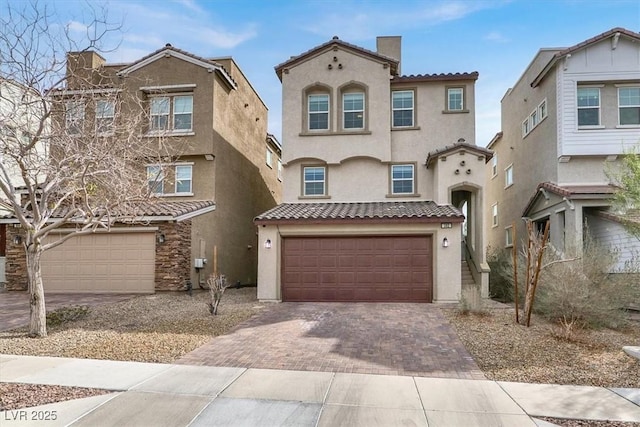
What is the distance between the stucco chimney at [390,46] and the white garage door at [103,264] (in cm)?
1263

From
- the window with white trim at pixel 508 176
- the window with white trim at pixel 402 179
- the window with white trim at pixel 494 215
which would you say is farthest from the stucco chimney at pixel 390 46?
the window with white trim at pixel 494 215

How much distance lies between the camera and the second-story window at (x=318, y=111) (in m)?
17.9

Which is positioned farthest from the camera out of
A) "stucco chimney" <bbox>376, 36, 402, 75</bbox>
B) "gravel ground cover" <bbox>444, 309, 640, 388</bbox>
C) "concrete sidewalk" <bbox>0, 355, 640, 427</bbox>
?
"stucco chimney" <bbox>376, 36, 402, 75</bbox>

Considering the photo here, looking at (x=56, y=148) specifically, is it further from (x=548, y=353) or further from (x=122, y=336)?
(x=548, y=353)

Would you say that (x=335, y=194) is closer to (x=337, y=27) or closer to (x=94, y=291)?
(x=337, y=27)

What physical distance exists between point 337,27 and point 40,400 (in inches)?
637

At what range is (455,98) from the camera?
1767 cm

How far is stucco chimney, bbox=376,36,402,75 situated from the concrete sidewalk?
1611 centimetres

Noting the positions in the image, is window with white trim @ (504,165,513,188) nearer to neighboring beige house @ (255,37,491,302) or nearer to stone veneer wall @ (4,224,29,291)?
neighboring beige house @ (255,37,491,302)

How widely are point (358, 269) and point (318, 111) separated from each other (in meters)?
6.87

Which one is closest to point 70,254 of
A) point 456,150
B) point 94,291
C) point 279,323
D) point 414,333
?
point 94,291

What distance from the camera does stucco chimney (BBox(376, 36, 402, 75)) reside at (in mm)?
19594

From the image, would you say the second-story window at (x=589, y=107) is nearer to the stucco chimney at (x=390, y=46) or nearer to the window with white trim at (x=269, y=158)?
the stucco chimney at (x=390, y=46)

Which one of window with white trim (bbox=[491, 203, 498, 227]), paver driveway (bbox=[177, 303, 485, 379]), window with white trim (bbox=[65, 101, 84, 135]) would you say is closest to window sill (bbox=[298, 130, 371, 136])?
paver driveway (bbox=[177, 303, 485, 379])
